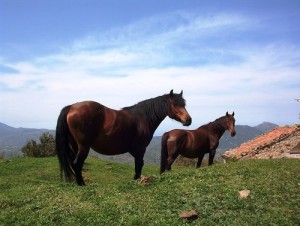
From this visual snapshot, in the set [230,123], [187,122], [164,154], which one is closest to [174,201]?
[187,122]

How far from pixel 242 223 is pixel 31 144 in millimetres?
40342

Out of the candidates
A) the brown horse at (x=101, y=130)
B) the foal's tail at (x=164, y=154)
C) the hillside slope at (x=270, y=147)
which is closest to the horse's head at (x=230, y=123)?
the foal's tail at (x=164, y=154)

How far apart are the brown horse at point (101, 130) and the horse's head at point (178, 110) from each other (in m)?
0.41

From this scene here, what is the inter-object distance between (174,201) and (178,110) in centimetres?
501

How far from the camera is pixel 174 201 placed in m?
10.4

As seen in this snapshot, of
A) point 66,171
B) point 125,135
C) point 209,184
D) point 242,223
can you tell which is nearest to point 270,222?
point 242,223

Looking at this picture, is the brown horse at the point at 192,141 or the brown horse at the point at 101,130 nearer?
the brown horse at the point at 101,130

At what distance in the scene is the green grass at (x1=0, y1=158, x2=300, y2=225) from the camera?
937 centimetres

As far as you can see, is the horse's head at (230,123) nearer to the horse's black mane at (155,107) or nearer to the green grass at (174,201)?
the horse's black mane at (155,107)

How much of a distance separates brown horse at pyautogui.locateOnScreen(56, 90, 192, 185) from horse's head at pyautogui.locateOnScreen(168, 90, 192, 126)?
0.41 meters

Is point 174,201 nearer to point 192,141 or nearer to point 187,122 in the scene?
point 187,122

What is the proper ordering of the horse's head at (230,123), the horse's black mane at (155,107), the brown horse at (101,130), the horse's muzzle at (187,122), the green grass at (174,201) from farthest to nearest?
the horse's head at (230,123) < the horse's muzzle at (187,122) < the horse's black mane at (155,107) < the brown horse at (101,130) < the green grass at (174,201)

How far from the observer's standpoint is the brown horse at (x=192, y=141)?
57.5ft

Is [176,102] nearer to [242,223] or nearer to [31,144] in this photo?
[242,223]
